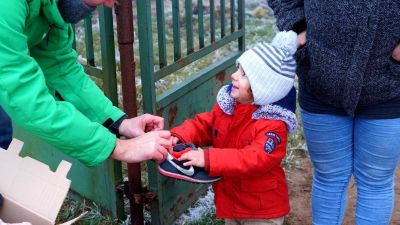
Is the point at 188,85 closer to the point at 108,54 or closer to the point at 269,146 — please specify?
the point at 108,54

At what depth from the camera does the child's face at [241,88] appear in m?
2.46

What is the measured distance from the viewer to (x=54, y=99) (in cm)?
208

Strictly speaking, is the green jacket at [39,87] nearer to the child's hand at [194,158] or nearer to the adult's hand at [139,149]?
the adult's hand at [139,149]

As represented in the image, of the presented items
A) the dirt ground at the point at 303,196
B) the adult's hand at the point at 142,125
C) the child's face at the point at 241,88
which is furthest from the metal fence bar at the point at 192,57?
the dirt ground at the point at 303,196

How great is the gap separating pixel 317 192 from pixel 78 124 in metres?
1.30

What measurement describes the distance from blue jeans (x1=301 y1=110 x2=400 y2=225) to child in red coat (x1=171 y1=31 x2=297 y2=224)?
8.4 inches

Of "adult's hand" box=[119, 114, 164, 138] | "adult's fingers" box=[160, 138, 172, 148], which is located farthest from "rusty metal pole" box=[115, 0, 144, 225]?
"adult's fingers" box=[160, 138, 172, 148]

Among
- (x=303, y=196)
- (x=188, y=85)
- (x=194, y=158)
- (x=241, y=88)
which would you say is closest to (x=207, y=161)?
(x=194, y=158)

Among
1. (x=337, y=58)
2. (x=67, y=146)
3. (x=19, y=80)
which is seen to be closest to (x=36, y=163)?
(x=67, y=146)

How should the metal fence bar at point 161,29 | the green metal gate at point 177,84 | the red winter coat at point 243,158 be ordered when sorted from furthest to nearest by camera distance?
the metal fence bar at point 161,29, the green metal gate at point 177,84, the red winter coat at point 243,158

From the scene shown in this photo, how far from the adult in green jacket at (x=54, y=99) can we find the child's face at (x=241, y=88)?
0.34m

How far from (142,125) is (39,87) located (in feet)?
2.19

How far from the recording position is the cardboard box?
2033 millimetres

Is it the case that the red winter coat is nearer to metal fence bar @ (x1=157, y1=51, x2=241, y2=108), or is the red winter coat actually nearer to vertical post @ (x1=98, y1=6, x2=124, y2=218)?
metal fence bar @ (x1=157, y1=51, x2=241, y2=108)
